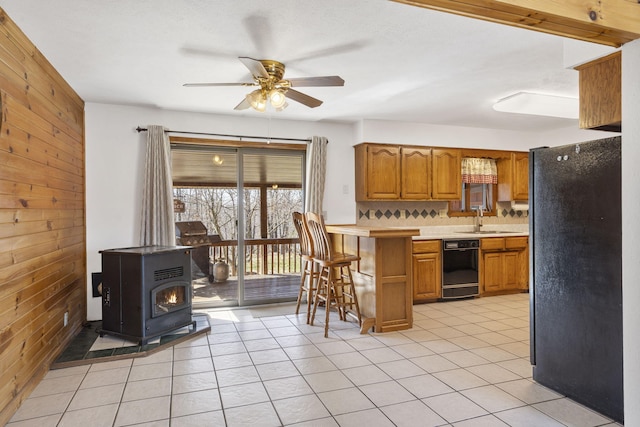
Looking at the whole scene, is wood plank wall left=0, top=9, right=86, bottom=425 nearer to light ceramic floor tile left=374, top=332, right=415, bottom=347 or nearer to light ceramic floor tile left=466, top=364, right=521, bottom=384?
light ceramic floor tile left=374, top=332, right=415, bottom=347

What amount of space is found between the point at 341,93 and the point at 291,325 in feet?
7.98

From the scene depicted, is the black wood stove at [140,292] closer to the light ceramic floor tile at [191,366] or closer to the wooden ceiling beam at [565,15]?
the light ceramic floor tile at [191,366]

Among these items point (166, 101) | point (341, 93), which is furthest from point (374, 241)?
point (166, 101)

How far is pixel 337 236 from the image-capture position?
15.2ft

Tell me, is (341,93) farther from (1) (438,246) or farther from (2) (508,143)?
(2) (508,143)

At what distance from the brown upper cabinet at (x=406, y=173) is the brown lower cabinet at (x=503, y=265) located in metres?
0.86

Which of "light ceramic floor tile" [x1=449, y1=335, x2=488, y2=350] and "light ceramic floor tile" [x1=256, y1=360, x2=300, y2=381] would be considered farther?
"light ceramic floor tile" [x1=449, y1=335, x2=488, y2=350]

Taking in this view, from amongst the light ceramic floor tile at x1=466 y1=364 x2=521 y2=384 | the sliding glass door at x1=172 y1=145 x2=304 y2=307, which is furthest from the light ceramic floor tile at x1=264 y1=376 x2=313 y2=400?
the sliding glass door at x1=172 y1=145 x2=304 y2=307

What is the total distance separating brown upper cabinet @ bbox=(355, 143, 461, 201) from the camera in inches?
198

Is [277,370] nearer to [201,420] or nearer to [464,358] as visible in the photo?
[201,420]

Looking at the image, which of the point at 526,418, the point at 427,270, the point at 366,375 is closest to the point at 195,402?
the point at 366,375

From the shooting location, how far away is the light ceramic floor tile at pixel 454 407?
2.20 metres

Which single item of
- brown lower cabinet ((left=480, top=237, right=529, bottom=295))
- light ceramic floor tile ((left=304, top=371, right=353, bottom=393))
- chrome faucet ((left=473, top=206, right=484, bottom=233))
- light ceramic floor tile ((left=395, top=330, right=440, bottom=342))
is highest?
chrome faucet ((left=473, top=206, right=484, bottom=233))

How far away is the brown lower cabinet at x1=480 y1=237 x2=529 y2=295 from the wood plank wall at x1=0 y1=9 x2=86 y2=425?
478 cm
